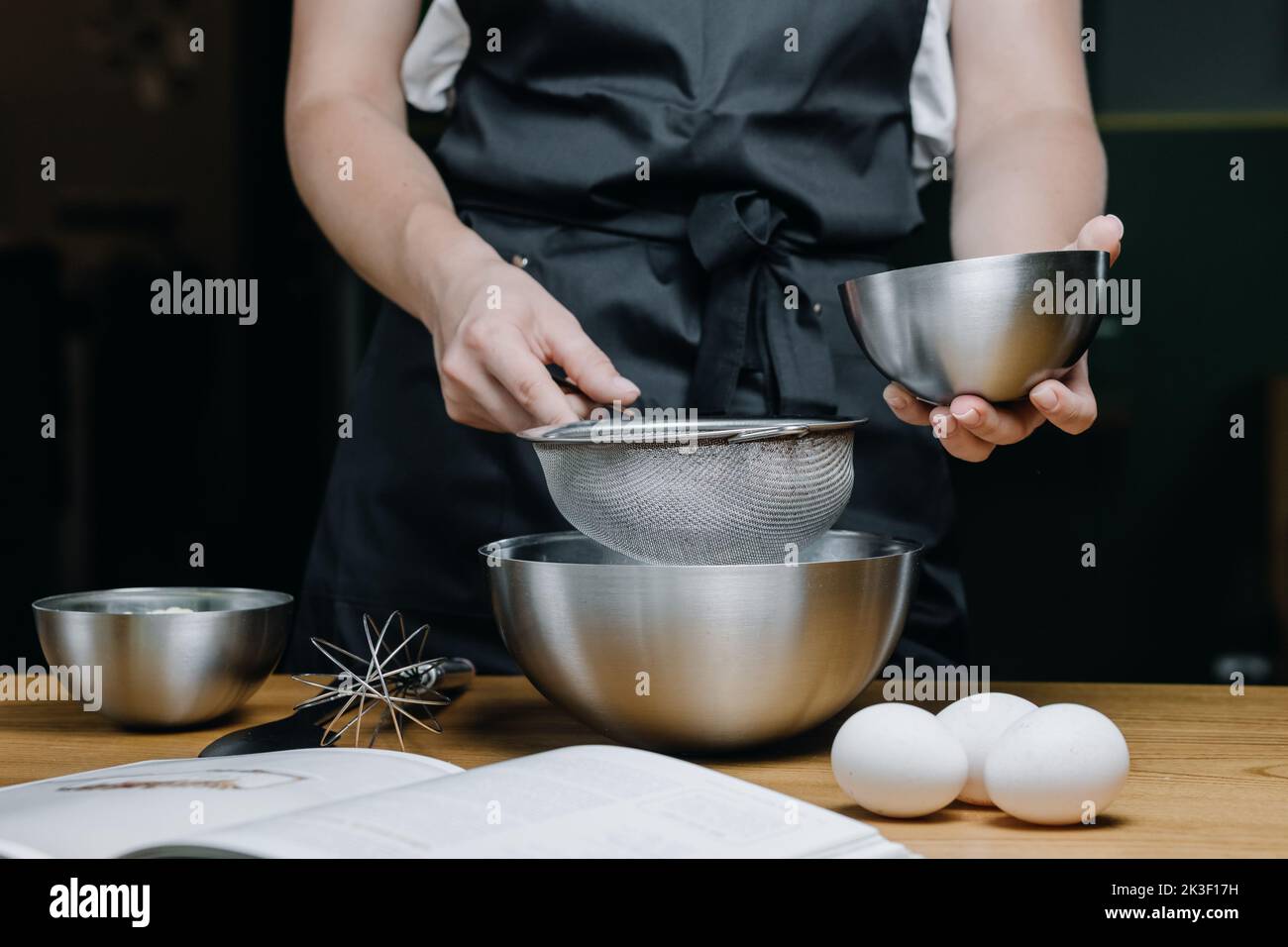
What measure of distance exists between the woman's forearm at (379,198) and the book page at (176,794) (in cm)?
51

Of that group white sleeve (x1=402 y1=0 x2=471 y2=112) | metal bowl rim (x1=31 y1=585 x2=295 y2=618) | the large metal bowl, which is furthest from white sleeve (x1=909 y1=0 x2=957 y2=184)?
metal bowl rim (x1=31 y1=585 x2=295 y2=618)

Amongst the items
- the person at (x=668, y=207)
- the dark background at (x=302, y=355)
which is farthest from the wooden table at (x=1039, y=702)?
the dark background at (x=302, y=355)

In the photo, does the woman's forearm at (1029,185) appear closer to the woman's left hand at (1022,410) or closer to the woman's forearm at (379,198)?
the woman's left hand at (1022,410)

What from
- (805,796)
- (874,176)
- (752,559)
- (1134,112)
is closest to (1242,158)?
(1134,112)

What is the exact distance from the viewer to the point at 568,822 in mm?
586

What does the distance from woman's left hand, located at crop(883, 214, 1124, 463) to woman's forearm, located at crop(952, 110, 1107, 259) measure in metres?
0.29

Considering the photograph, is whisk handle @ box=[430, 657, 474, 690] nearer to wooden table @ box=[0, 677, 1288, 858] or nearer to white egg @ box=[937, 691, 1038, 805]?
wooden table @ box=[0, 677, 1288, 858]

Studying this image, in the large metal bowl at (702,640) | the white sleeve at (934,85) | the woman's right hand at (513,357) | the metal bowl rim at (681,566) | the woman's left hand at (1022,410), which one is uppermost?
the white sleeve at (934,85)

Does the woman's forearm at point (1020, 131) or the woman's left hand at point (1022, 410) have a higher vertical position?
the woman's forearm at point (1020, 131)

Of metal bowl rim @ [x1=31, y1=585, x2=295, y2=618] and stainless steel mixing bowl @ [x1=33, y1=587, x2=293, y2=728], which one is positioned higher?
metal bowl rim @ [x1=31, y1=585, x2=295, y2=618]

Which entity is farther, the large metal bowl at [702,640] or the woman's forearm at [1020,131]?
the woman's forearm at [1020,131]

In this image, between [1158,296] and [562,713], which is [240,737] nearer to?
[562,713]

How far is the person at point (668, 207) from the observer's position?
1249 millimetres

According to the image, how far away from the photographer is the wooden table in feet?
2.20
